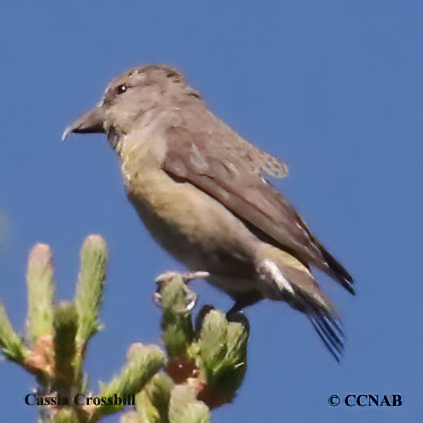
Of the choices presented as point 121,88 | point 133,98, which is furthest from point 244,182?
point 121,88

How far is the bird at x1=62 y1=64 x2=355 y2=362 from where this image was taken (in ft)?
13.7

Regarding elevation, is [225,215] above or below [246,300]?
above

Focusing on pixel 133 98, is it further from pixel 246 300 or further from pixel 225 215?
pixel 246 300

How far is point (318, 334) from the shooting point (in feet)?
11.8

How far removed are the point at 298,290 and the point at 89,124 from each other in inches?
83.3

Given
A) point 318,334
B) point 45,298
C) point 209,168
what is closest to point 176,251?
point 209,168

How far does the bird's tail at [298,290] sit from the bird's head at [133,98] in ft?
Result: 5.14

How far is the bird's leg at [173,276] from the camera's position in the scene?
3.28 m

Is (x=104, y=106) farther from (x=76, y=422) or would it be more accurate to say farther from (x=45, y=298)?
(x=76, y=422)

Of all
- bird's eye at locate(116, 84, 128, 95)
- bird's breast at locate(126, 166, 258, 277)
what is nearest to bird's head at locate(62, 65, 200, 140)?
bird's eye at locate(116, 84, 128, 95)

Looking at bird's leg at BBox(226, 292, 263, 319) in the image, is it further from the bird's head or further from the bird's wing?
the bird's head

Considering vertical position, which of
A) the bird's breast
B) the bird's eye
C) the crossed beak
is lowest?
the bird's breast

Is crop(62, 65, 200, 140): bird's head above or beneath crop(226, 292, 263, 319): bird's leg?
above

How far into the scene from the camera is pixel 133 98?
5402mm
